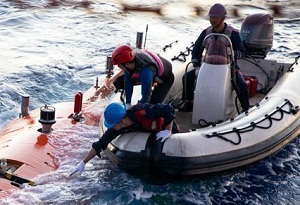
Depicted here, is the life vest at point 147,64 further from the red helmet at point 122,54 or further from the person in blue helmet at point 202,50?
the person in blue helmet at point 202,50

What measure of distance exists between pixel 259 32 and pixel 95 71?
141 inches

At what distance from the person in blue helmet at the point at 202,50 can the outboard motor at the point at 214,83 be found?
0.22 m

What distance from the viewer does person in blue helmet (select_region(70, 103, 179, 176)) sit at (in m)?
5.28

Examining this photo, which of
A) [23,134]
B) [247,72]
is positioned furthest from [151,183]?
[247,72]

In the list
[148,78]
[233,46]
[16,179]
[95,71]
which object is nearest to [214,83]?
[233,46]

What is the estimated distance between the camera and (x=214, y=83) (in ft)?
20.4

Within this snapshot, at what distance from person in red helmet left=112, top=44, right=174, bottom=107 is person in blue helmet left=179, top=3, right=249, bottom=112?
932 millimetres

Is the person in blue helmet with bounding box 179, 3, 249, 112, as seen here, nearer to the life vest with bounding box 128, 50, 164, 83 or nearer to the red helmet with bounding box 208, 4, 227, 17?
the red helmet with bounding box 208, 4, 227, 17

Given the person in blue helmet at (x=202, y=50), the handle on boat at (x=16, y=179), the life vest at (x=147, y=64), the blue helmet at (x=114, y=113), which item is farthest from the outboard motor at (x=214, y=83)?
the handle on boat at (x=16, y=179)

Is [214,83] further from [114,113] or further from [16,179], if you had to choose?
[16,179]

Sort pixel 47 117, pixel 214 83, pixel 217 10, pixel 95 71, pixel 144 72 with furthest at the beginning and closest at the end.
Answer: pixel 95 71
pixel 217 10
pixel 214 83
pixel 47 117
pixel 144 72

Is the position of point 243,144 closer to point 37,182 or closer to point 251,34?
point 37,182

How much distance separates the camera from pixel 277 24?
14828 mm

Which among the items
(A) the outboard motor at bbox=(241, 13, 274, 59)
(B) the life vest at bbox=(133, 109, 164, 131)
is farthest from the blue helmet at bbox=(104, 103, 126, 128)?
(A) the outboard motor at bbox=(241, 13, 274, 59)
